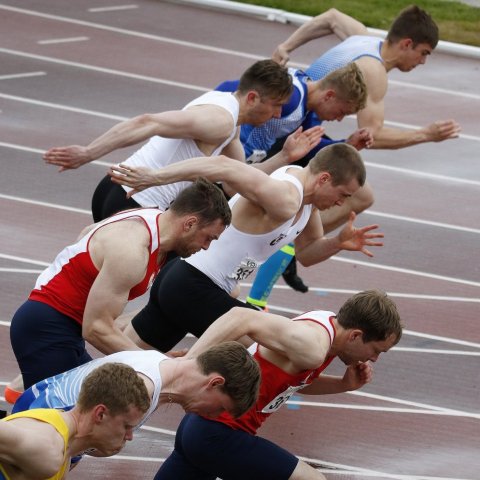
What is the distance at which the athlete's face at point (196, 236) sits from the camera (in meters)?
6.18

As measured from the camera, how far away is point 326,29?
410 inches

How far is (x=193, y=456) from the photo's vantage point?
5.91m

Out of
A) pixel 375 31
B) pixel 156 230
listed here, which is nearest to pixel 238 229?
pixel 156 230

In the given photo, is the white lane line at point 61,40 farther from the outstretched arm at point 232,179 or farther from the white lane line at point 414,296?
the outstretched arm at point 232,179

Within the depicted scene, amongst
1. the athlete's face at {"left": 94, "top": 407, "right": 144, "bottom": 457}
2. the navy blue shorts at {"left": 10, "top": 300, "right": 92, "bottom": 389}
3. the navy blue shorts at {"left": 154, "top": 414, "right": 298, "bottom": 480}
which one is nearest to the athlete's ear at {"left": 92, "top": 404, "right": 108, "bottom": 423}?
the athlete's face at {"left": 94, "top": 407, "right": 144, "bottom": 457}

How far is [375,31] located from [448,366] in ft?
24.5

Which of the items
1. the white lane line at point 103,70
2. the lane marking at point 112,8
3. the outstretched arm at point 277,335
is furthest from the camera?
the lane marking at point 112,8

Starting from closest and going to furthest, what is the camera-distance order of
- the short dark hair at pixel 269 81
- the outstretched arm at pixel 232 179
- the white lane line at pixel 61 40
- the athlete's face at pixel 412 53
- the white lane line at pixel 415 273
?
the outstretched arm at pixel 232 179, the short dark hair at pixel 269 81, the athlete's face at pixel 412 53, the white lane line at pixel 415 273, the white lane line at pixel 61 40

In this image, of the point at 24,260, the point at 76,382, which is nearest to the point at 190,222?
the point at 76,382

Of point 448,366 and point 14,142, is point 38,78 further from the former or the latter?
point 448,366

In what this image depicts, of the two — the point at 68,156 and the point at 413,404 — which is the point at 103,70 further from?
the point at 413,404

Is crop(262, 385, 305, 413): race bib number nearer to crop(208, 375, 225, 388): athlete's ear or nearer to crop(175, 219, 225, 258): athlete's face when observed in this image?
crop(208, 375, 225, 388): athlete's ear

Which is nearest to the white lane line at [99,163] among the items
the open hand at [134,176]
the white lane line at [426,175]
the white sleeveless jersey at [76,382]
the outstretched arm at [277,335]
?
the white lane line at [426,175]

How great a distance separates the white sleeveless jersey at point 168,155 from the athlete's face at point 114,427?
2.70 m
